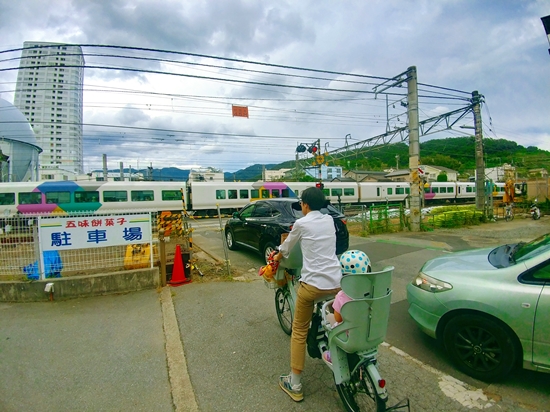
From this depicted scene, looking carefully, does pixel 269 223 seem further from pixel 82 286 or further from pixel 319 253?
pixel 319 253

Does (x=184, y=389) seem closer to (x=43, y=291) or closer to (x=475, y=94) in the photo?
(x=43, y=291)

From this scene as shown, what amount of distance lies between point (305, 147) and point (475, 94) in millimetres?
9383

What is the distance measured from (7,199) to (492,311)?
79.6ft

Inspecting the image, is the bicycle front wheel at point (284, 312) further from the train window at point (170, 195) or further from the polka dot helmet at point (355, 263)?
the train window at point (170, 195)

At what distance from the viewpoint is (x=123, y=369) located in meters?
2.70

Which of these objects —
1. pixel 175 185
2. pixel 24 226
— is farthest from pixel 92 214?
pixel 175 185

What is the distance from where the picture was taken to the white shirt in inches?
86.5

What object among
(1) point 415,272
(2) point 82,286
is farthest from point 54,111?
(1) point 415,272

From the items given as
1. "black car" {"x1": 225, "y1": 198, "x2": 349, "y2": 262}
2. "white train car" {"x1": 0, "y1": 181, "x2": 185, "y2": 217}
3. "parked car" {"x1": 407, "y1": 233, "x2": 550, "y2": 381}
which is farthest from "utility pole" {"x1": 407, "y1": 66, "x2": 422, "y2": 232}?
"white train car" {"x1": 0, "y1": 181, "x2": 185, "y2": 217}

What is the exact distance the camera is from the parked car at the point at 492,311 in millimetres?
2232

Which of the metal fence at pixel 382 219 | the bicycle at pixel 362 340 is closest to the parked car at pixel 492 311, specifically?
the bicycle at pixel 362 340

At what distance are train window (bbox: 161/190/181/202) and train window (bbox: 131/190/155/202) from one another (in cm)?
75

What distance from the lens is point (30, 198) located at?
1764 cm

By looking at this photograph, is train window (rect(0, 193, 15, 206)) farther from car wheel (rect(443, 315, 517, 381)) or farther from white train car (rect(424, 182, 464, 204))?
white train car (rect(424, 182, 464, 204))
